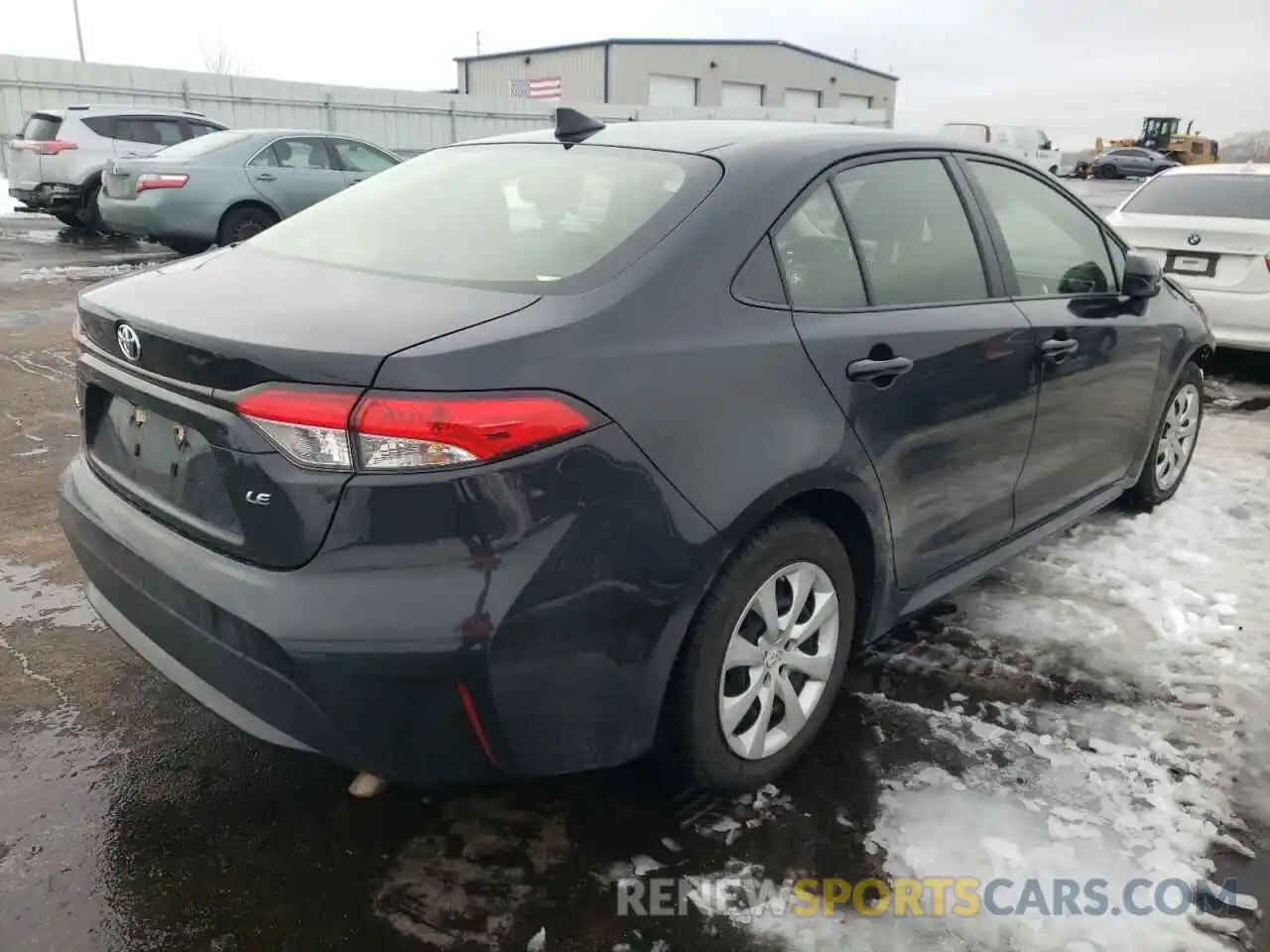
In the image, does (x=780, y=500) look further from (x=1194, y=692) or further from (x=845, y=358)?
(x=1194, y=692)

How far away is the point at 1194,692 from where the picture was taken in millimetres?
3104

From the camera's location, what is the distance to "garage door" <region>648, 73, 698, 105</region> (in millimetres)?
48438

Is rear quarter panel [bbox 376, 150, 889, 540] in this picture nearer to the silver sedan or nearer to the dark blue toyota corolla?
the dark blue toyota corolla

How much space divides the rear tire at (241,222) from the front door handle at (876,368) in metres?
9.71

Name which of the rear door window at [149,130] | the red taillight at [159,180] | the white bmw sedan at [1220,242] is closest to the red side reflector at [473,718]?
the white bmw sedan at [1220,242]

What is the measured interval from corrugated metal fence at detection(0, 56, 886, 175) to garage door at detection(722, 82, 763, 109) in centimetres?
2294

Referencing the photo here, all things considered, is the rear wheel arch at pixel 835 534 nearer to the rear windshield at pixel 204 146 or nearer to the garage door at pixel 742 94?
the rear windshield at pixel 204 146

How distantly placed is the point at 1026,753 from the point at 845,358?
123cm

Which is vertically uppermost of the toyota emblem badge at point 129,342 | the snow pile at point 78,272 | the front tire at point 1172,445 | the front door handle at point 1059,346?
the toyota emblem badge at point 129,342

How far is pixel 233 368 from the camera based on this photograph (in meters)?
1.96

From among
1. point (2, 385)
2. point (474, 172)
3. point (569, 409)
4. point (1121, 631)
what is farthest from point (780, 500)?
point (2, 385)

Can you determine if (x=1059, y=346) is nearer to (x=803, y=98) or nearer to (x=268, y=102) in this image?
(x=268, y=102)

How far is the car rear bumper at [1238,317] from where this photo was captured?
6672mm

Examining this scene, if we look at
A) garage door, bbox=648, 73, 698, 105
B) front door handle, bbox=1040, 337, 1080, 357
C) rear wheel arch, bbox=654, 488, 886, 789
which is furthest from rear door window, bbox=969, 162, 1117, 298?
garage door, bbox=648, 73, 698, 105
